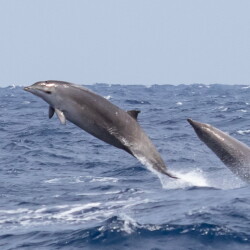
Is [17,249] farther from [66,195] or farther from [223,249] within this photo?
[66,195]

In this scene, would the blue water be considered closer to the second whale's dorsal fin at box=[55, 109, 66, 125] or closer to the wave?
the wave

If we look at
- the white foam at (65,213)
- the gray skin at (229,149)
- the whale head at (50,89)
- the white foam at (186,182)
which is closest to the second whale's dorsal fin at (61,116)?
the whale head at (50,89)

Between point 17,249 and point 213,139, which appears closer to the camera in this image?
point 213,139

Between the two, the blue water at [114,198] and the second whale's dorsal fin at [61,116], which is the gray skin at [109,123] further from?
the blue water at [114,198]

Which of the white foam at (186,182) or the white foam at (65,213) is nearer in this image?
the white foam at (65,213)

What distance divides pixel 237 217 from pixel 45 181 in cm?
868

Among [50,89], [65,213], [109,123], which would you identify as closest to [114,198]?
[65,213]

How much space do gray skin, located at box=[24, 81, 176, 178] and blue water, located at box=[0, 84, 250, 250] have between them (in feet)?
17.1

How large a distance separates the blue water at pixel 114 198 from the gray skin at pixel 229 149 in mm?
3316

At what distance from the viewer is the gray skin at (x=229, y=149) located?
8.95m

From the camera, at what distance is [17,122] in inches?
1656

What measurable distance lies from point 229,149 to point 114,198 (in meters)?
9.07

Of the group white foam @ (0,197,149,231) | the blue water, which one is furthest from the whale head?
white foam @ (0,197,149,231)

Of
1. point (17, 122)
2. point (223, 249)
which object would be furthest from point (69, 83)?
point (17, 122)
